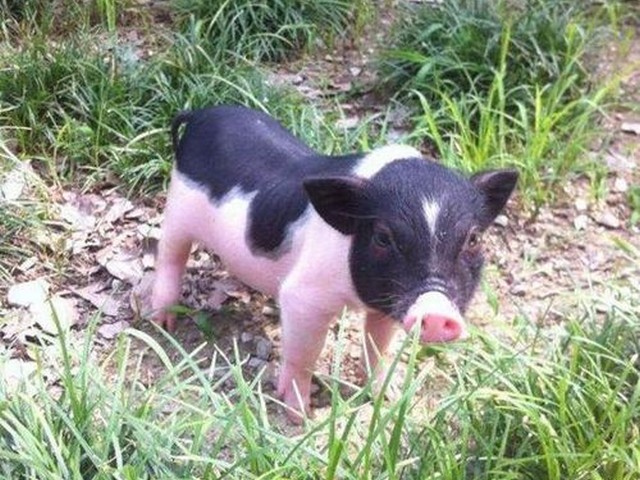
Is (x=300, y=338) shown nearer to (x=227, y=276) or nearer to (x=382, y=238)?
(x=382, y=238)

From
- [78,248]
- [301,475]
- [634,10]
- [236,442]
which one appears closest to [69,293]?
[78,248]

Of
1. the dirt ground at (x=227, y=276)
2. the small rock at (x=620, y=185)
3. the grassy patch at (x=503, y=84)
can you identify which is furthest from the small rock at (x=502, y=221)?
the small rock at (x=620, y=185)

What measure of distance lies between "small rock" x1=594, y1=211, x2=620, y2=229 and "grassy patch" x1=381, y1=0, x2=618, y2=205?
206 millimetres

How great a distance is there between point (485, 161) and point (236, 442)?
71.2 inches

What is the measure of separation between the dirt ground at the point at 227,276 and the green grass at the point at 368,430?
430 millimetres

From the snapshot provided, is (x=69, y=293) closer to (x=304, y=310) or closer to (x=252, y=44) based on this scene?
(x=304, y=310)

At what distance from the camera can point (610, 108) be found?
5.12m

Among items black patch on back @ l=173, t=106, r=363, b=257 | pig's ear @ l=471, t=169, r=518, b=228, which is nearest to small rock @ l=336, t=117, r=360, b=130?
black patch on back @ l=173, t=106, r=363, b=257

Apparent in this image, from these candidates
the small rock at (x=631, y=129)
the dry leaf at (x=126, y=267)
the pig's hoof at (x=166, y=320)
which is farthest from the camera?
the small rock at (x=631, y=129)

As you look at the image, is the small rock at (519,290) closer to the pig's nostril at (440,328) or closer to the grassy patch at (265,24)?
the pig's nostril at (440,328)

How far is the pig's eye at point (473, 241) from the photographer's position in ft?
9.98

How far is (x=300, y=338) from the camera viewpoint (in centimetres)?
335

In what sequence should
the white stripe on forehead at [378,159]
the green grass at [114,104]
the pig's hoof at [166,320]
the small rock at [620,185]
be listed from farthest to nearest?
the small rock at [620,185] < the green grass at [114,104] < the pig's hoof at [166,320] < the white stripe on forehead at [378,159]

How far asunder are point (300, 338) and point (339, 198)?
49 cm
